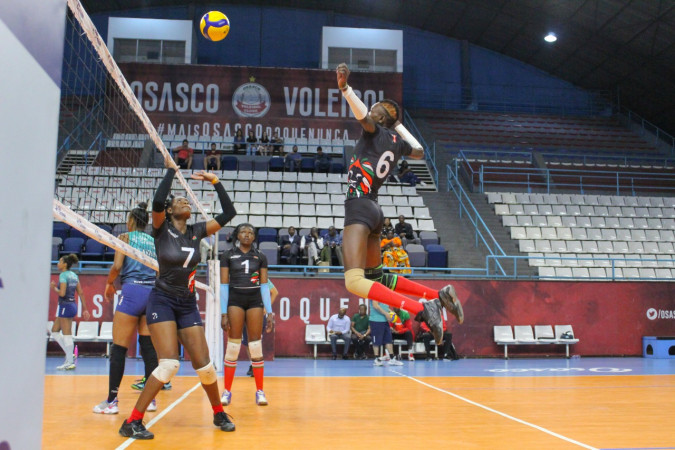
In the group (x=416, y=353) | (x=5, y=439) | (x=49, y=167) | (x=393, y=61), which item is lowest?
(x=416, y=353)

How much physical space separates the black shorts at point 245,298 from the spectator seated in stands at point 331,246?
789 cm

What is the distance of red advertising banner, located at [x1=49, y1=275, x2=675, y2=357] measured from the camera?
575 inches

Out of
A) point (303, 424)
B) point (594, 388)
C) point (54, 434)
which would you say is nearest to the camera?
point (54, 434)

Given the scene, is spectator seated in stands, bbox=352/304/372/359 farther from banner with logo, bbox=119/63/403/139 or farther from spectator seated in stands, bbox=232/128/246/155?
banner with logo, bbox=119/63/403/139

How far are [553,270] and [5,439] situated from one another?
55.3ft

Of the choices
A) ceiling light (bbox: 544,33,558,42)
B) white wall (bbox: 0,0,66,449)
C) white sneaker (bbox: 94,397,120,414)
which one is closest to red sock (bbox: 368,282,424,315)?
white sneaker (bbox: 94,397,120,414)

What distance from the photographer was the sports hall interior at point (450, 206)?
6133mm

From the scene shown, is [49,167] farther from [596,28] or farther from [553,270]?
[596,28]

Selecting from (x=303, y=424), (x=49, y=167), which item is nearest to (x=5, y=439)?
(x=49, y=167)

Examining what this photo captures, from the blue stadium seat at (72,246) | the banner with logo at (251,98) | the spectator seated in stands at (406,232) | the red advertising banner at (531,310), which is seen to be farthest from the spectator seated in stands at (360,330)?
the banner with logo at (251,98)

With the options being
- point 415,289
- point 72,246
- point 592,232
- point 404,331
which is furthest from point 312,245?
point 415,289

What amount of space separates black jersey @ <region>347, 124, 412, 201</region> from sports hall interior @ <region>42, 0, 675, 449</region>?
2004 mm

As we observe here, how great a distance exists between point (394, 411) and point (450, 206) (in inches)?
577

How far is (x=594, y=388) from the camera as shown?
8562 millimetres
